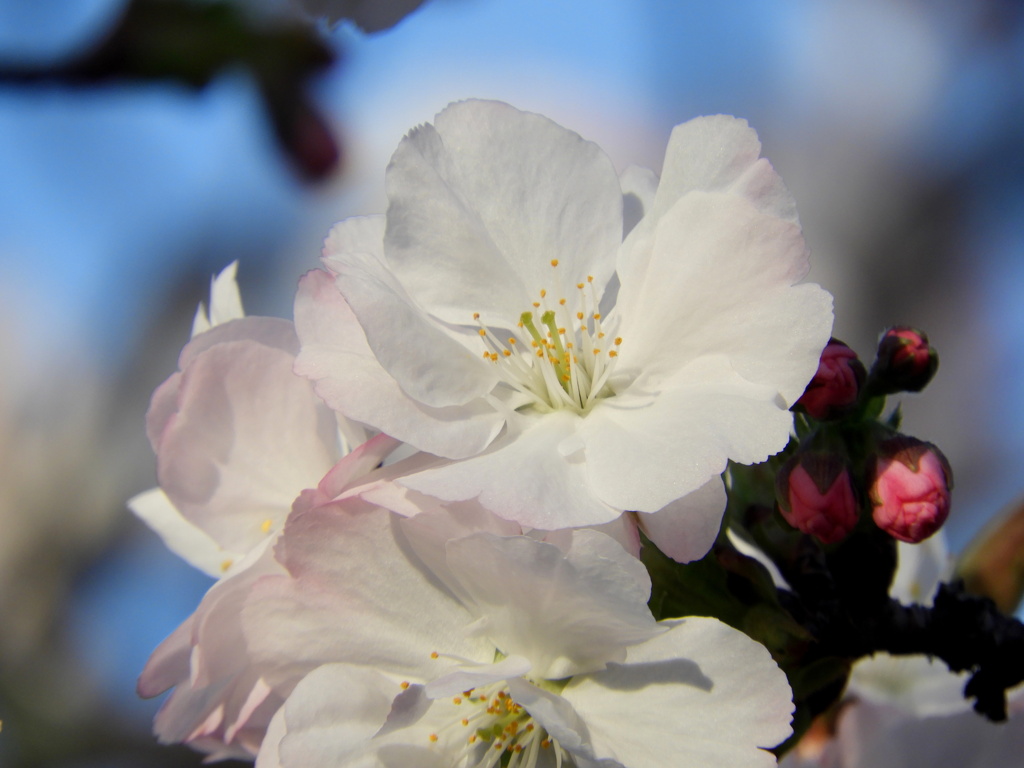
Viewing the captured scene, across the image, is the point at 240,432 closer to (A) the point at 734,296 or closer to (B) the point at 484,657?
(B) the point at 484,657

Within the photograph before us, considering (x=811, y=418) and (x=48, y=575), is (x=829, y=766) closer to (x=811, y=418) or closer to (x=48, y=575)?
(x=811, y=418)

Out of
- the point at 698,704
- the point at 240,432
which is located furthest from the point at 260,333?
the point at 698,704

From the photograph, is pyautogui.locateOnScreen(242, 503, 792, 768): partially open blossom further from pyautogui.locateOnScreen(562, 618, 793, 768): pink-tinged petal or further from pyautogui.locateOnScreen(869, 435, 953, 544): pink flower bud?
pyautogui.locateOnScreen(869, 435, 953, 544): pink flower bud

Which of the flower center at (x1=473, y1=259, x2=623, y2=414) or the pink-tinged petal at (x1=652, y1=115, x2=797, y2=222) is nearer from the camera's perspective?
the pink-tinged petal at (x1=652, y1=115, x2=797, y2=222)

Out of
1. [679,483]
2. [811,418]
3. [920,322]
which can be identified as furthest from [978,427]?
[679,483]

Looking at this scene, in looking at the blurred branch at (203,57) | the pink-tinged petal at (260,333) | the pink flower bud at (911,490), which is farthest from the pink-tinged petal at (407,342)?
the blurred branch at (203,57)

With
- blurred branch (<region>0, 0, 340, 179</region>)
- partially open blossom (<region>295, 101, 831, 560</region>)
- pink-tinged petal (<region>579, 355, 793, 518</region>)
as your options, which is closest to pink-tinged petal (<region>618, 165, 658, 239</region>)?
partially open blossom (<region>295, 101, 831, 560</region>)

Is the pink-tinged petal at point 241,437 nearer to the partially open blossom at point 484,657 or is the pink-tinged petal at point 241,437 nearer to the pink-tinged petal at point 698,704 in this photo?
the partially open blossom at point 484,657
